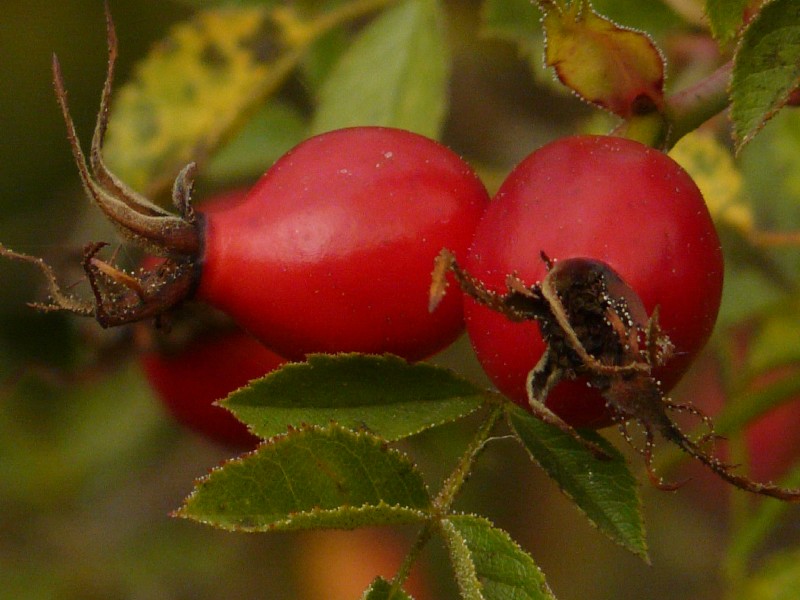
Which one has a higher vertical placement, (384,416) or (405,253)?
(405,253)

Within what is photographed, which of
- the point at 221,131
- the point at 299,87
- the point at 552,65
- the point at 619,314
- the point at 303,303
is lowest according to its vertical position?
the point at 299,87

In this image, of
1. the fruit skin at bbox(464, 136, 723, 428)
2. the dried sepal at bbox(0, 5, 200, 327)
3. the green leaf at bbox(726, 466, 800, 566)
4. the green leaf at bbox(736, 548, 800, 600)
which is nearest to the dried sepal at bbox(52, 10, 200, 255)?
the dried sepal at bbox(0, 5, 200, 327)

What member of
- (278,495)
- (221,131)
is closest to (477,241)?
(278,495)

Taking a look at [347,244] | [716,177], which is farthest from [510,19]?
[347,244]

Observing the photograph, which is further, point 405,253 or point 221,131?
point 221,131

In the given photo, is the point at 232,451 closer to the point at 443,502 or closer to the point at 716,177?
the point at 443,502

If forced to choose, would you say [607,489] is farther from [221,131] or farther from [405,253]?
[221,131]

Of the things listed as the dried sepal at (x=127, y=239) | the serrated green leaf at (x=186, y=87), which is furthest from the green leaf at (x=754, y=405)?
the serrated green leaf at (x=186, y=87)

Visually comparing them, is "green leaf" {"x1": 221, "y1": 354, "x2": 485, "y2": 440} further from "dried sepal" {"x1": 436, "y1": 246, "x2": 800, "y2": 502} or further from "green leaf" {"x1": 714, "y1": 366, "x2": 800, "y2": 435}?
"green leaf" {"x1": 714, "y1": 366, "x2": 800, "y2": 435}

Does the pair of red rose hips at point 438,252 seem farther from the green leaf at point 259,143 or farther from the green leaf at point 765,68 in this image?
the green leaf at point 259,143
